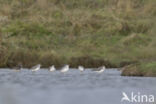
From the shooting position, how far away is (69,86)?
17.4 metres

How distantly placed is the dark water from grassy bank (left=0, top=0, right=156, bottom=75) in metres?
1.57

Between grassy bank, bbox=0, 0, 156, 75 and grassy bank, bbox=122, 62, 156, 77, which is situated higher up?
grassy bank, bbox=0, 0, 156, 75

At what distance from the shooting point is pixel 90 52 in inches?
983

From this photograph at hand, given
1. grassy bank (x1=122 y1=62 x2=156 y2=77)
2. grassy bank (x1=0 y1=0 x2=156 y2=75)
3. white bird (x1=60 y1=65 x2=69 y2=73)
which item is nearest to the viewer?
grassy bank (x1=122 y1=62 x2=156 y2=77)

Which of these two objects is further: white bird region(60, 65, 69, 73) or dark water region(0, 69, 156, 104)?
white bird region(60, 65, 69, 73)

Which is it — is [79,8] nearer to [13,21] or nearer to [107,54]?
[13,21]

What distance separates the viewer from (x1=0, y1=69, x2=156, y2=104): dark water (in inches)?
540

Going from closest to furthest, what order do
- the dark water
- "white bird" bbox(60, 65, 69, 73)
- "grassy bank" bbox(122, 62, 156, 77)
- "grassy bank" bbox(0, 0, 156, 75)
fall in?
the dark water < "grassy bank" bbox(122, 62, 156, 77) < "white bird" bbox(60, 65, 69, 73) < "grassy bank" bbox(0, 0, 156, 75)

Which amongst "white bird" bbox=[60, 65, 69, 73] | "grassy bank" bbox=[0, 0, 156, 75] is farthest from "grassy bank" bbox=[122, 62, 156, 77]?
"white bird" bbox=[60, 65, 69, 73]

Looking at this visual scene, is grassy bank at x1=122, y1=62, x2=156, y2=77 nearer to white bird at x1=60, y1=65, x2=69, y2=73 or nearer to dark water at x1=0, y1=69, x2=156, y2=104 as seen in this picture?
dark water at x1=0, y1=69, x2=156, y2=104

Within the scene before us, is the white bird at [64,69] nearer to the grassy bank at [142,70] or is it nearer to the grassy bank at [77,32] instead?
the grassy bank at [142,70]

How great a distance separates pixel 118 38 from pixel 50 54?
3.80 meters

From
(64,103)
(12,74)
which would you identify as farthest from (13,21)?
(64,103)

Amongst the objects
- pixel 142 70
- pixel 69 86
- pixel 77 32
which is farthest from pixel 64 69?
pixel 77 32
